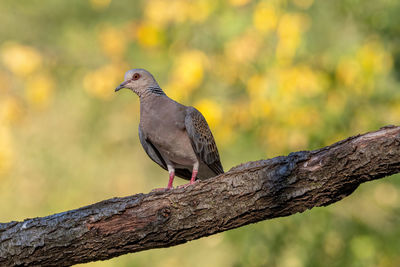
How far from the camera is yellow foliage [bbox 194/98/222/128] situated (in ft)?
21.0

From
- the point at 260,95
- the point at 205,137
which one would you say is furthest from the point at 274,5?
the point at 205,137

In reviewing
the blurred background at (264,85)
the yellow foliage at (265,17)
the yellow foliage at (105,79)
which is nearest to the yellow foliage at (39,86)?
the blurred background at (264,85)

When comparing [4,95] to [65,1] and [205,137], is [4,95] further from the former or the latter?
[205,137]

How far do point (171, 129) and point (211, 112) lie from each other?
1.79 meters

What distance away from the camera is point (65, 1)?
1024cm

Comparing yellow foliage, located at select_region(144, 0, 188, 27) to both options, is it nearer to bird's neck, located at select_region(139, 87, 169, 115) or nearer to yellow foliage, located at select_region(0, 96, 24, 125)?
bird's neck, located at select_region(139, 87, 169, 115)

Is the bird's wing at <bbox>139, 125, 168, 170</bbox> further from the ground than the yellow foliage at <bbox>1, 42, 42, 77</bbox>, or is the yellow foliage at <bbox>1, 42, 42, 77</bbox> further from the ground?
the yellow foliage at <bbox>1, 42, 42, 77</bbox>

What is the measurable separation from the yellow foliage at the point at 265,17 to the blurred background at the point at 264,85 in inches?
0.5

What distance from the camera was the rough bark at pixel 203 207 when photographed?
3160mm

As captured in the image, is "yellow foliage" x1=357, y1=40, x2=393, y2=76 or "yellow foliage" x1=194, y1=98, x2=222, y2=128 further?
"yellow foliage" x1=194, y1=98, x2=222, y2=128

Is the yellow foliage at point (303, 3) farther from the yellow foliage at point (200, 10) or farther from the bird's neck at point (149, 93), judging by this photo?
the bird's neck at point (149, 93)

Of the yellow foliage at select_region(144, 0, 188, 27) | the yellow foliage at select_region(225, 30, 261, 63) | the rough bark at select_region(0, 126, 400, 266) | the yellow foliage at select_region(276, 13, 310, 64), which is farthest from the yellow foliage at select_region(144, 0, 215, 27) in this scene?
the rough bark at select_region(0, 126, 400, 266)

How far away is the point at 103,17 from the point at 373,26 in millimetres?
5123

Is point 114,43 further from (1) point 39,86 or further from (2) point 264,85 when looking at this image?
(2) point 264,85
